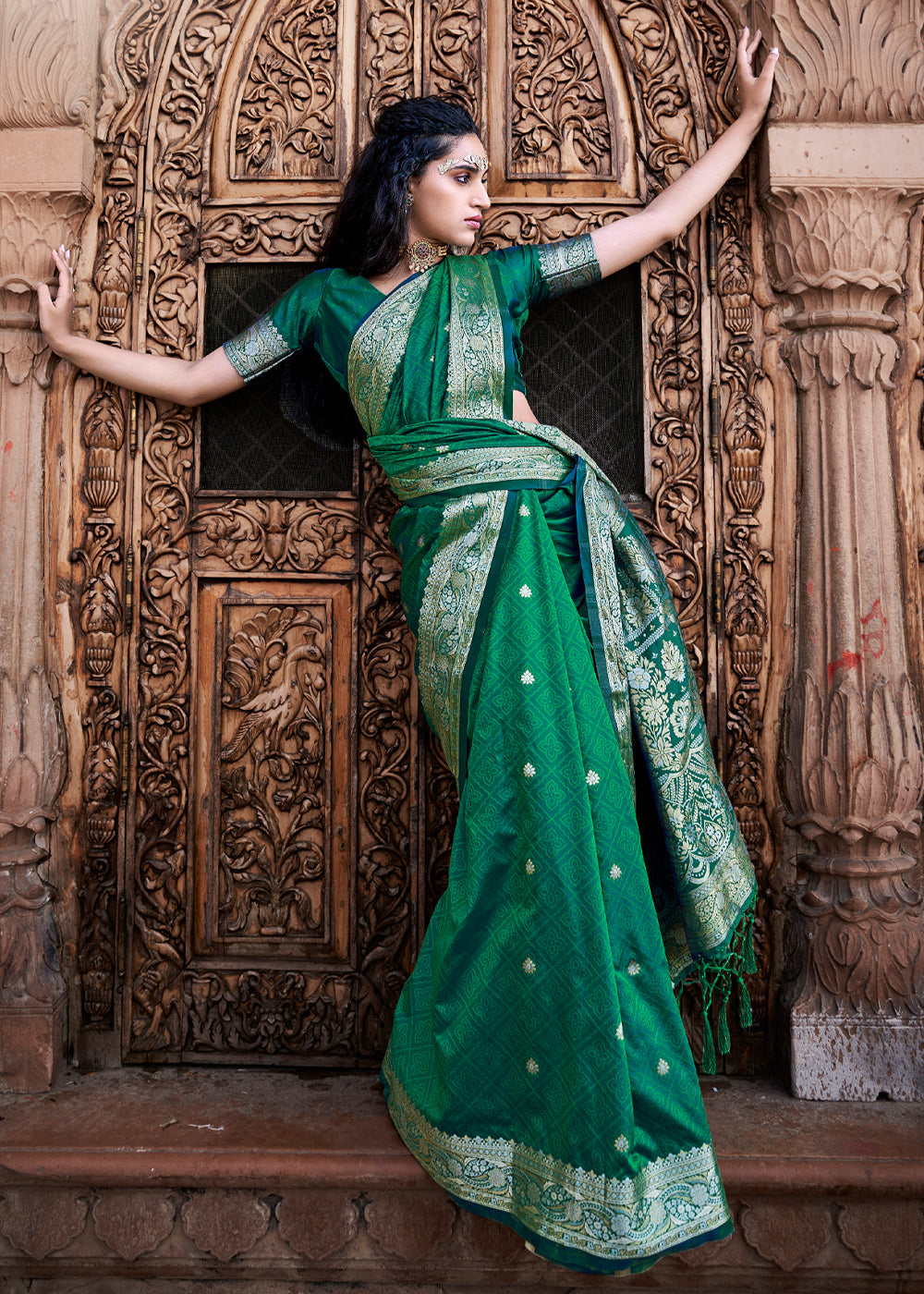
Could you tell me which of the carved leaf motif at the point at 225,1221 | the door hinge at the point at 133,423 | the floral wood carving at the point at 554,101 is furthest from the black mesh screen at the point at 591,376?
the carved leaf motif at the point at 225,1221

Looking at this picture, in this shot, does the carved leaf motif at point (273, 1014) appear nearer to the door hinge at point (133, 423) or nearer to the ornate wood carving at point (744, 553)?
the ornate wood carving at point (744, 553)

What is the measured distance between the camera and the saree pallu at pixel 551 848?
1519 mm

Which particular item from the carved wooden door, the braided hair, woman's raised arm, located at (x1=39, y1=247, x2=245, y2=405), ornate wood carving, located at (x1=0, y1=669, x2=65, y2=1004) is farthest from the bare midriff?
ornate wood carving, located at (x1=0, y1=669, x2=65, y2=1004)

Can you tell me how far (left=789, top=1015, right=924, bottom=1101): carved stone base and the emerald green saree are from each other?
42 centimetres

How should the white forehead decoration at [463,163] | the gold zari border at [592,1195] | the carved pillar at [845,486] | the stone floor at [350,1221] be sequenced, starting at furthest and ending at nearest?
the carved pillar at [845,486] → the white forehead decoration at [463,163] → the stone floor at [350,1221] → the gold zari border at [592,1195]

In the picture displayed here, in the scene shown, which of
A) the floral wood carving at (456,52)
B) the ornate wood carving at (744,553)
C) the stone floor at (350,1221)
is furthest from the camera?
the floral wood carving at (456,52)

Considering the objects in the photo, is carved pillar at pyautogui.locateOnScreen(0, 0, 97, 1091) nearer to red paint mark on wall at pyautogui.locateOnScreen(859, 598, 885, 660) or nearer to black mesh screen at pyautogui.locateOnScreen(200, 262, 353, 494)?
black mesh screen at pyautogui.locateOnScreen(200, 262, 353, 494)

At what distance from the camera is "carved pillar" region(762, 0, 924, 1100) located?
206 cm

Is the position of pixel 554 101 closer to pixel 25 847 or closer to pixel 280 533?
A: pixel 280 533

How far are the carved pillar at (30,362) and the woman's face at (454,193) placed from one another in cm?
87

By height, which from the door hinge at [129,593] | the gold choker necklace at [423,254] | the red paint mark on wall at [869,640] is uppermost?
the gold choker necklace at [423,254]

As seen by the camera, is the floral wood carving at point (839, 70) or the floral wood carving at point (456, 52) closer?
the floral wood carving at point (839, 70)

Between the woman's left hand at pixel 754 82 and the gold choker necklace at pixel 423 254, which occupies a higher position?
the woman's left hand at pixel 754 82

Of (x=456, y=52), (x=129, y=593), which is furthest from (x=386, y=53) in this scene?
(x=129, y=593)
